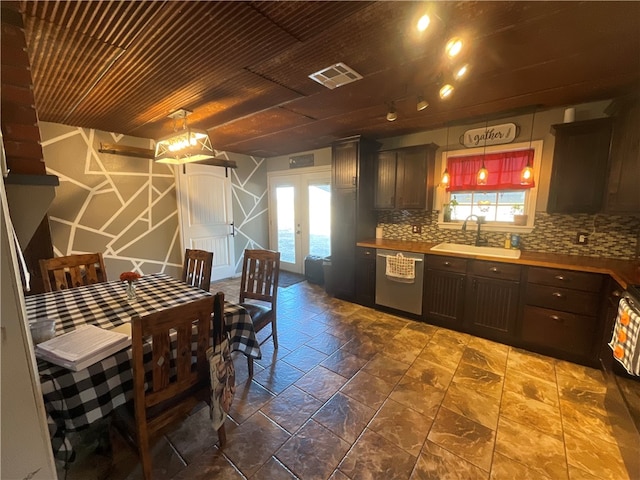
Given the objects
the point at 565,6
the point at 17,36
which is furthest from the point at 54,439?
the point at 565,6

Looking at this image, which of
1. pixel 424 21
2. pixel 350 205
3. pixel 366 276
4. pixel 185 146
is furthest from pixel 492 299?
pixel 185 146

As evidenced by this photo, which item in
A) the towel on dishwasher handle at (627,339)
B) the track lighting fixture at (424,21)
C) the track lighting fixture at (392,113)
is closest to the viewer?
the track lighting fixture at (424,21)

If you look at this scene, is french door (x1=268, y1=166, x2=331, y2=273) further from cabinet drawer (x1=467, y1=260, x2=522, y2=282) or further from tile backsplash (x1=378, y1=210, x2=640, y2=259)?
cabinet drawer (x1=467, y1=260, x2=522, y2=282)

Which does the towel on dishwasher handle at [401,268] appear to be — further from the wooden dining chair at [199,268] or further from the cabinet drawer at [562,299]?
the wooden dining chair at [199,268]

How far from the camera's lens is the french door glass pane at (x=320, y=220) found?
4.72 m

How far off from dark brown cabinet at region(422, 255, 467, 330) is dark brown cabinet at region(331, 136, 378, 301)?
1.01 metres

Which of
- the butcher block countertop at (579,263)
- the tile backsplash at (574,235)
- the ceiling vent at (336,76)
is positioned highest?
the ceiling vent at (336,76)

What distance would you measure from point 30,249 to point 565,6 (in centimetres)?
469

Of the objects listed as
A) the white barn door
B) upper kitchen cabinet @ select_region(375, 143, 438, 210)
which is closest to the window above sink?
upper kitchen cabinet @ select_region(375, 143, 438, 210)

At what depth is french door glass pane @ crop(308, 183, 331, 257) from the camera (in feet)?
15.5

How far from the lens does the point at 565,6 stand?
129 centimetres

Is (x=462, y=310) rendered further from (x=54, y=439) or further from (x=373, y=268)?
(x=54, y=439)

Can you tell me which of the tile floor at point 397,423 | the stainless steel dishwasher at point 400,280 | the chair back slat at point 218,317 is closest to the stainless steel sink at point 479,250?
the stainless steel dishwasher at point 400,280

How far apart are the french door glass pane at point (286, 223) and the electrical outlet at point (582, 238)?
4.03 metres
